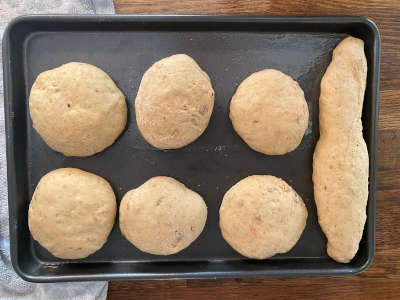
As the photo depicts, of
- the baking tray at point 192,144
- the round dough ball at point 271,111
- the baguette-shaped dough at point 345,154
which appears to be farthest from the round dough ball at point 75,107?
the baguette-shaped dough at point 345,154

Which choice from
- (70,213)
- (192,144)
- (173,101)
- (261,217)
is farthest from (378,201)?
(70,213)

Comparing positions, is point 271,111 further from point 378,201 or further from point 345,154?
point 378,201

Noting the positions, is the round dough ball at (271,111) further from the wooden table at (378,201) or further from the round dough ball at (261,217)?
the wooden table at (378,201)

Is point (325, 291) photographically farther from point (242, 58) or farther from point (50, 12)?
point (50, 12)

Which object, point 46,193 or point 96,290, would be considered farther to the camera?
point 96,290

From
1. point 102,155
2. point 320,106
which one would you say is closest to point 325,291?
point 320,106

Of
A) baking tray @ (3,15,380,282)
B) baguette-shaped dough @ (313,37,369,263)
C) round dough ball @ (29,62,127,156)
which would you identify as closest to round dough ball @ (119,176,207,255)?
baking tray @ (3,15,380,282)

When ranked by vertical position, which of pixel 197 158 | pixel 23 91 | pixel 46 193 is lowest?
pixel 46 193
